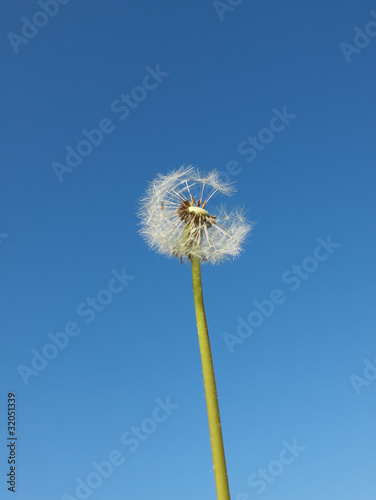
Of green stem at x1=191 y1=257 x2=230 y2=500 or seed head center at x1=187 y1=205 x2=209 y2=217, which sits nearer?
green stem at x1=191 y1=257 x2=230 y2=500

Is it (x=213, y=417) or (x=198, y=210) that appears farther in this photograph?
(x=198, y=210)

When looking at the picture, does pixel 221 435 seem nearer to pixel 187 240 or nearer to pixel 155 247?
pixel 187 240

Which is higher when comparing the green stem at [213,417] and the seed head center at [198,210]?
the seed head center at [198,210]

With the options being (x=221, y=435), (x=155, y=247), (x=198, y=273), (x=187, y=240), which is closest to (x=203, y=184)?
(x=155, y=247)

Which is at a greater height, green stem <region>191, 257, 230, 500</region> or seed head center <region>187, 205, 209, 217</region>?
seed head center <region>187, 205, 209, 217</region>

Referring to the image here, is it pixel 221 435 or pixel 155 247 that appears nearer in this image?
pixel 221 435

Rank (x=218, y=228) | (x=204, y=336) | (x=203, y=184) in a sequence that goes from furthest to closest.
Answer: (x=203, y=184), (x=218, y=228), (x=204, y=336)

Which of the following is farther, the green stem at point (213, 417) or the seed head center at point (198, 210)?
the seed head center at point (198, 210)

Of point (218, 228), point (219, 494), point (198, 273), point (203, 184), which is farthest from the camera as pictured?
point (203, 184)

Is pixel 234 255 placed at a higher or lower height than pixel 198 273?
higher

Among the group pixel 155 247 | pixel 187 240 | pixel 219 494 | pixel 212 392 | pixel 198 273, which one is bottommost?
pixel 219 494

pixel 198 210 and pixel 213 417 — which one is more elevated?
pixel 198 210
